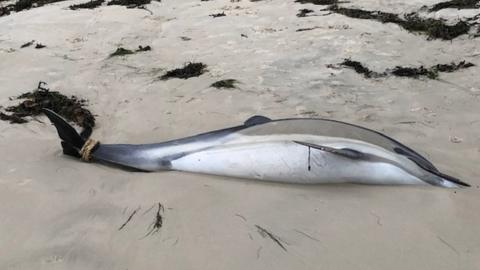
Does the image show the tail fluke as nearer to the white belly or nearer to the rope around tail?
the rope around tail

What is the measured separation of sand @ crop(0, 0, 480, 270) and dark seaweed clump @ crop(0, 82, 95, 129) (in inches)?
5.0

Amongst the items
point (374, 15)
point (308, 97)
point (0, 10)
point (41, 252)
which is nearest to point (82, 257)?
point (41, 252)

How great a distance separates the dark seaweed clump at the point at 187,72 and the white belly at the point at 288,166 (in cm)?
230

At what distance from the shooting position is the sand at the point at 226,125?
7.91ft

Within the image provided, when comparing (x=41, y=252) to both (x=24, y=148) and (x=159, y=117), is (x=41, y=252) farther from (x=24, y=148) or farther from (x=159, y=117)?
(x=159, y=117)

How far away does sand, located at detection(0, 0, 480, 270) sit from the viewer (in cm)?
241

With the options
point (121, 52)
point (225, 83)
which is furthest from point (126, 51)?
point (225, 83)

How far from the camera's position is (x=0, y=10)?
353 inches

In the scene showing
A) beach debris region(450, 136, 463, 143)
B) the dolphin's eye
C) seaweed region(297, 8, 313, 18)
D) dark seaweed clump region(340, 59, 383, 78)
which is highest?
the dolphin's eye

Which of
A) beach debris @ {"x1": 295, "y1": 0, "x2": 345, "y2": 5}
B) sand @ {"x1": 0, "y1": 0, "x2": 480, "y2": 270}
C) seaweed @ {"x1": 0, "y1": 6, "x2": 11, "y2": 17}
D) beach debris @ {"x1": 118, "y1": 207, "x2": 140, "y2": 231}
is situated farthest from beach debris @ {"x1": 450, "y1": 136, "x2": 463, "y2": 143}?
seaweed @ {"x1": 0, "y1": 6, "x2": 11, "y2": 17}

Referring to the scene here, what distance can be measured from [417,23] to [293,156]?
4.34 meters

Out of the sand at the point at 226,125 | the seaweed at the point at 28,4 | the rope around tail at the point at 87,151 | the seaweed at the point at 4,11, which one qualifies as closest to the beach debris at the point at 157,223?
the sand at the point at 226,125

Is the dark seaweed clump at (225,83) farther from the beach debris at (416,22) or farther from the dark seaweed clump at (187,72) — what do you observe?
the beach debris at (416,22)

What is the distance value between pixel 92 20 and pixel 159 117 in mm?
4132
